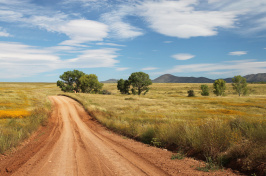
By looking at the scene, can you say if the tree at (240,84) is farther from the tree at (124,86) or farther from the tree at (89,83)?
the tree at (89,83)

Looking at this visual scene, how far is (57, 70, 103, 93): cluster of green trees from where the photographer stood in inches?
3228

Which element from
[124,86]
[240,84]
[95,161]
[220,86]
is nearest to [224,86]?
[220,86]

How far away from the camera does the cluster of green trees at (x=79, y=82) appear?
8200 centimetres

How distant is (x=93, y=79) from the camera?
82.6 meters

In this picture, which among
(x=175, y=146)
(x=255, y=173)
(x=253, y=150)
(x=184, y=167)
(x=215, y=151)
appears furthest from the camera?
(x=175, y=146)

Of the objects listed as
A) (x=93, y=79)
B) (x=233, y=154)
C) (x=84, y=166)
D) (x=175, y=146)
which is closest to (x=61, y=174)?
(x=84, y=166)

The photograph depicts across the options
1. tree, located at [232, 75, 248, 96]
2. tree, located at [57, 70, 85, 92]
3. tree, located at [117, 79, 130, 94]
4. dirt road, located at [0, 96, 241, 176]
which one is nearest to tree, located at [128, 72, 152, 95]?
tree, located at [117, 79, 130, 94]

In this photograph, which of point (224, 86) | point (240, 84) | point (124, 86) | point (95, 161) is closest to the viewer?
point (95, 161)

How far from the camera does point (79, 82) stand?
89.1 metres

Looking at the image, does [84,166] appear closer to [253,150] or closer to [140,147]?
[140,147]

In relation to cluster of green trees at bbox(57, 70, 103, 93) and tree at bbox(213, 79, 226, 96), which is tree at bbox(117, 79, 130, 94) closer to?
cluster of green trees at bbox(57, 70, 103, 93)

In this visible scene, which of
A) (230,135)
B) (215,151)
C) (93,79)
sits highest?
(93,79)

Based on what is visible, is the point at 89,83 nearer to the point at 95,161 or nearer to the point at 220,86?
the point at 220,86

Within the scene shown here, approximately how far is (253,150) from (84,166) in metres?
6.31
